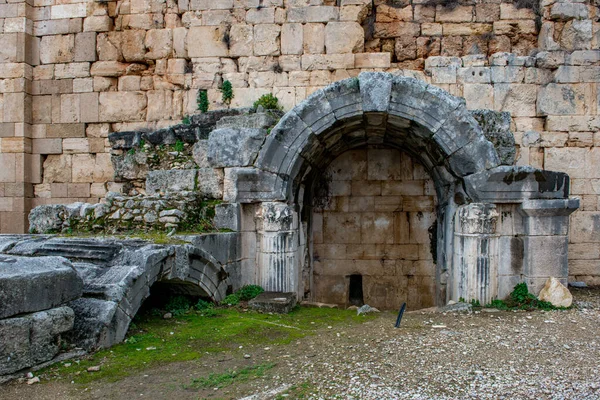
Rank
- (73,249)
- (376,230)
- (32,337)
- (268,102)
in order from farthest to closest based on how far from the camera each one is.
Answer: (268,102) → (376,230) → (73,249) → (32,337)

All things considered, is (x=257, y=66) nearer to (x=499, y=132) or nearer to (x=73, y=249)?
(x=499, y=132)

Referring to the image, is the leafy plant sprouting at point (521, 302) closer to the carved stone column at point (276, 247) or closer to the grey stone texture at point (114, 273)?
the carved stone column at point (276, 247)

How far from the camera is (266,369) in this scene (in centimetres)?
380

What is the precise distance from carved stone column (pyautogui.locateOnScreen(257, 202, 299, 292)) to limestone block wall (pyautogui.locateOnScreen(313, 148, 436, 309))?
171cm

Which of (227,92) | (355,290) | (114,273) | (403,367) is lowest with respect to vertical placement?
(355,290)

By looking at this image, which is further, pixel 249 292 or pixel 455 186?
pixel 455 186

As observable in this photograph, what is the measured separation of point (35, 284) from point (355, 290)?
5340 millimetres

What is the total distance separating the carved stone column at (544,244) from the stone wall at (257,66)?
248 cm

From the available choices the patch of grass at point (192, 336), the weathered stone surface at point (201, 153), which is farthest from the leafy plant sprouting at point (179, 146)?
the patch of grass at point (192, 336)

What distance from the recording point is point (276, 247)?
6.20m

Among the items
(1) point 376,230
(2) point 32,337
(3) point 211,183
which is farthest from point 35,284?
(1) point 376,230

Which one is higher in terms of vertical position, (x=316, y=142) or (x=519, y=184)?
(x=316, y=142)

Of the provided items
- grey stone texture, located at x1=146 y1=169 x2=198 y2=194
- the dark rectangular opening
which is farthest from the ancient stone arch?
the dark rectangular opening

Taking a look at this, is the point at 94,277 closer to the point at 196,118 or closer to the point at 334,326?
the point at 334,326
